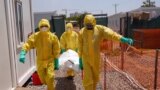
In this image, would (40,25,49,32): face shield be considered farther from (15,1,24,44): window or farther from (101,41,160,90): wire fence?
(101,41,160,90): wire fence

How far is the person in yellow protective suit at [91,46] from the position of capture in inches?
242

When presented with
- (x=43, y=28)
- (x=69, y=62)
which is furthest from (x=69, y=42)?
(x=43, y=28)

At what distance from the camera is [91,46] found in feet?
20.1

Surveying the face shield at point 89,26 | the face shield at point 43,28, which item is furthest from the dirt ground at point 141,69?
the face shield at point 43,28

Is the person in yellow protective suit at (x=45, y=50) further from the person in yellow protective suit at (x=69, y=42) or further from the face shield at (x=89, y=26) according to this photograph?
the person in yellow protective suit at (x=69, y=42)

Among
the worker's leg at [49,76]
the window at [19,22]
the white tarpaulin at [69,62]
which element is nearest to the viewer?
the worker's leg at [49,76]

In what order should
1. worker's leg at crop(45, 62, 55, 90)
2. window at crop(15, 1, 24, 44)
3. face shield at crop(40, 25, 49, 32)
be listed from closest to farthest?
worker's leg at crop(45, 62, 55, 90) → face shield at crop(40, 25, 49, 32) → window at crop(15, 1, 24, 44)

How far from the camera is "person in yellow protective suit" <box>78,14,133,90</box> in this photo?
616 cm

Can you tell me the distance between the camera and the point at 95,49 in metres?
6.18

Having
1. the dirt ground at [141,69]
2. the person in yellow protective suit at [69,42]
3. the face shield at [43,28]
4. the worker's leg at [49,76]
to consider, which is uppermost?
the face shield at [43,28]

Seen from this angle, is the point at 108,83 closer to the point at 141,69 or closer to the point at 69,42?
the point at 69,42

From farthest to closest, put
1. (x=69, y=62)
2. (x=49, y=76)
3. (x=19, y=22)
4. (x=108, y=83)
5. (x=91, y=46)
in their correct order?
(x=108, y=83) < (x=19, y=22) < (x=69, y=62) < (x=49, y=76) < (x=91, y=46)

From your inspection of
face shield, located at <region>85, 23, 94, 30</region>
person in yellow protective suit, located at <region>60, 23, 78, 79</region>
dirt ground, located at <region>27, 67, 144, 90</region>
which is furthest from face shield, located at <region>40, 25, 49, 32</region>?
person in yellow protective suit, located at <region>60, 23, 78, 79</region>

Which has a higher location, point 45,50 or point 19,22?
point 19,22
